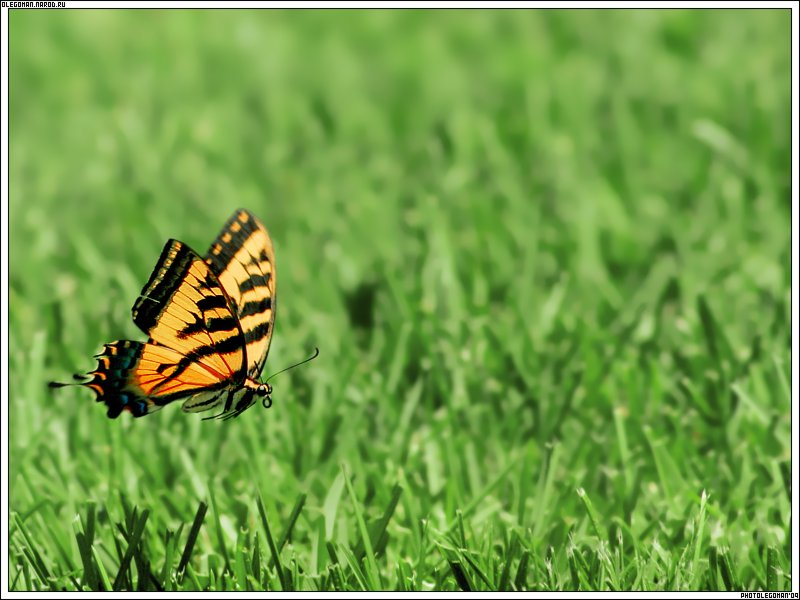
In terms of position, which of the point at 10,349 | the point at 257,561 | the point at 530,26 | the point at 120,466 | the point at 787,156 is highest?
the point at 530,26

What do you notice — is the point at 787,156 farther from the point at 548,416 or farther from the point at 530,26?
the point at 548,416

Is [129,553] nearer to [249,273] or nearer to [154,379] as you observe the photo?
[154,379]

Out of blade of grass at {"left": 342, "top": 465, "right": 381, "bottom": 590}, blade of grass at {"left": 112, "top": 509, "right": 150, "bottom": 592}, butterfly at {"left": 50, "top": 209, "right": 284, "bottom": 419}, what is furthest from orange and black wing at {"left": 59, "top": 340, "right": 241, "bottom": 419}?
blade of grass at {"left": 342, "top": 465, "right": 381, "bottom": 590}

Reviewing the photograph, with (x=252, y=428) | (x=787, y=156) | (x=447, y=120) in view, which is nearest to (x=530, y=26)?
(x=447, y=120)

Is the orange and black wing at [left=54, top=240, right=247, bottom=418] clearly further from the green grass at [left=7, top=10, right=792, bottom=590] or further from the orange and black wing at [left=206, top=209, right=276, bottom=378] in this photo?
the green grass at [left=7, top=10, right=792, bottom=590]

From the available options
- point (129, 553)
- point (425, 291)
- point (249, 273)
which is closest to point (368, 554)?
point (129, 553)

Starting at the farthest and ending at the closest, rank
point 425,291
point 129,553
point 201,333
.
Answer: point 425,291 → point 129,553 → point 201,333
